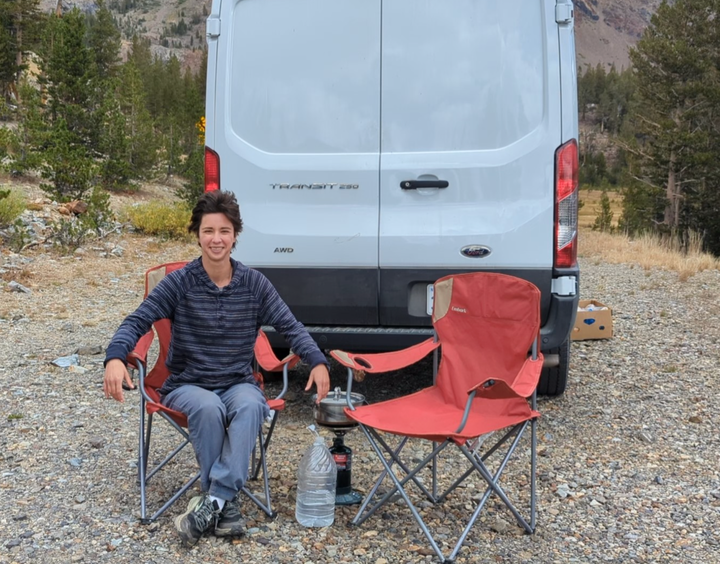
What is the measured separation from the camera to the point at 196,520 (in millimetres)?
2764

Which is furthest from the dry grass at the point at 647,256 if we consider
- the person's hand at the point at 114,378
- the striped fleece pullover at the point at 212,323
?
the person's hand at the point at 114,378

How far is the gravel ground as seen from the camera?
281 cm

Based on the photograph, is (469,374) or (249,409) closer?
(249,409)

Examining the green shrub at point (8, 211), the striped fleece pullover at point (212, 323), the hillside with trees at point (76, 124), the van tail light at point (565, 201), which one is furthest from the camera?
the hillside with trees at point (76, 124)

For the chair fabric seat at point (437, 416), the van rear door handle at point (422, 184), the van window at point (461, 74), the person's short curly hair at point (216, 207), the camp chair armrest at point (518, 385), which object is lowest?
the chair fabric seat at point (437, 416)

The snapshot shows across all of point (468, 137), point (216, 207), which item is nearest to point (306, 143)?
point (468, 137)

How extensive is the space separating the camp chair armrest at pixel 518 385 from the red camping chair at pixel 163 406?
85 centimetres

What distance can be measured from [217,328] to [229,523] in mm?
802

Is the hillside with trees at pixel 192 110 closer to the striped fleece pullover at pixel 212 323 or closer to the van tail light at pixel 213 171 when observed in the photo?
the van tail light at pixel 213 171

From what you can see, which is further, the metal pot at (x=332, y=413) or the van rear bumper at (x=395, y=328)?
the van rear bumper at (x=395, y=328)

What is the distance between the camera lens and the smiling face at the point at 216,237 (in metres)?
3.10

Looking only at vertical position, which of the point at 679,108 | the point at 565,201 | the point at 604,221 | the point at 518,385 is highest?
the point at 679,108

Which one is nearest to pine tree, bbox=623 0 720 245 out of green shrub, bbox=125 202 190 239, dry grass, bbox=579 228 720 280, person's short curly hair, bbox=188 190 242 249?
dry grass, bbox=579 228 720 280

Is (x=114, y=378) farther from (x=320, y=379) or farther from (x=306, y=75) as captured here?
(x=306, y=75)
